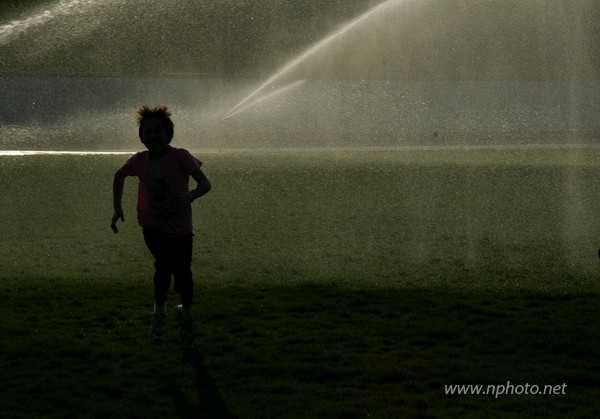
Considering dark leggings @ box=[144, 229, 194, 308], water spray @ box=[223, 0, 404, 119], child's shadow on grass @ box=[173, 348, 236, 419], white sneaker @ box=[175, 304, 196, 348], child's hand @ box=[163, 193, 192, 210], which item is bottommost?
child's shadow on grass @ box=[173, 348, 236, 419]

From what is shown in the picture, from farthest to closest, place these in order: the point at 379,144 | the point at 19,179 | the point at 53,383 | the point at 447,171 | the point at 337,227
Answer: the point at 379,144 < the point at 447,171 < the point at 19,179 < the point at 337,227 < the point at 53,383

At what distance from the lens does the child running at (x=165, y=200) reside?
746 centimetres

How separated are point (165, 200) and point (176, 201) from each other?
0.09 m

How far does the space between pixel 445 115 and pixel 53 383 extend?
25.1 meters

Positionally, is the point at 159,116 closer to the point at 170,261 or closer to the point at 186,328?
the point at 170,261

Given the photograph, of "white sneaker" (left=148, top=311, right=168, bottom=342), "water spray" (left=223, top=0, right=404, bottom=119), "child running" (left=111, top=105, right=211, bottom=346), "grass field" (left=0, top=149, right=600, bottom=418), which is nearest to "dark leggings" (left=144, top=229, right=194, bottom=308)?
"child running" (left=111, top=105, right=211, bottom=346)

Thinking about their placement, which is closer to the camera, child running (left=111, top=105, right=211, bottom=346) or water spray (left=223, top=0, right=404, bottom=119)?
child running (left=111, top=105, right=211, bottom=346)

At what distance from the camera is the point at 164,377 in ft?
22.4

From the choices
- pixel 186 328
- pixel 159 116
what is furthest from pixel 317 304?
pixel 159 116

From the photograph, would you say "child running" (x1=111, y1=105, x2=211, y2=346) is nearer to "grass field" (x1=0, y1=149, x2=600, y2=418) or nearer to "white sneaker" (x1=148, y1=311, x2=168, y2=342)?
"white sneaker" (x1=148, y1=311, x2=168, y2=342)

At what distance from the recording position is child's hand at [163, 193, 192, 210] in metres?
7.42

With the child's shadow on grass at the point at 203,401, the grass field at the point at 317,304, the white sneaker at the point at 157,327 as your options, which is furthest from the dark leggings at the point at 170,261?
the child's shadow on grass at the point at 203,401

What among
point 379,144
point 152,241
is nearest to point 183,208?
point 152,241

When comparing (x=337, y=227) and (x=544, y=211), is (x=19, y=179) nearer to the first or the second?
(x=337, y=227)
